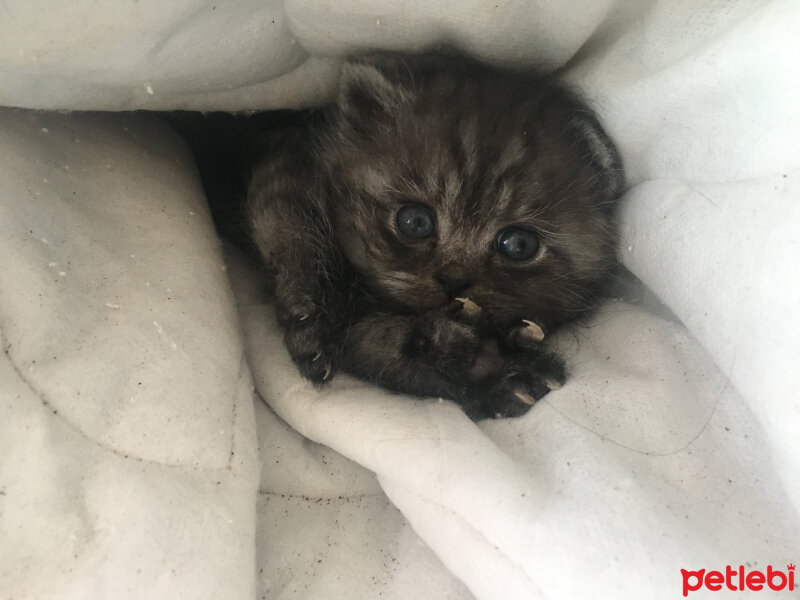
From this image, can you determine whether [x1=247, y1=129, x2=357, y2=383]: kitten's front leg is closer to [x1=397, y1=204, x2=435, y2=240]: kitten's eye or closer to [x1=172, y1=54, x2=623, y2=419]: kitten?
[x1=172, y1=54, x2=623, y2=419]: kitten

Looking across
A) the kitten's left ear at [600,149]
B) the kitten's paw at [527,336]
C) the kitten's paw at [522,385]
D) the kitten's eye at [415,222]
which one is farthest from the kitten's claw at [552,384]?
the kitten's left ear at [600,149]

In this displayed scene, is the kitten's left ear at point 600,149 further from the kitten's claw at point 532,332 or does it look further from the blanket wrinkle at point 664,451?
the blanket wrinkle at point 664,451

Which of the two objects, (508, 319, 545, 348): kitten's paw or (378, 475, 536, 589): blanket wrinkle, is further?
(508, 319, 545, 348): kitten's paw

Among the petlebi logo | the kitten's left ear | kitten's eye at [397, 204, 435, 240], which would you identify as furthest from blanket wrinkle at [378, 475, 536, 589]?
the kitten's left ear

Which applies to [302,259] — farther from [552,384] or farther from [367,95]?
[552,384]

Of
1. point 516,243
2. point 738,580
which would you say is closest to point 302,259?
point 516,243

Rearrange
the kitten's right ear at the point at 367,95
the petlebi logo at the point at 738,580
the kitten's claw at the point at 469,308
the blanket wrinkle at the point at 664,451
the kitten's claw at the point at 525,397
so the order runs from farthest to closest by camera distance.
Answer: the kitten's right ear at the point at 367,95 → the kitten's claw at the point at 469,308 → the kitten's claw at the point at 525,397 → the blanket wrinkle at the point at 664,451 → the petlebi logo at the point at 738,580
